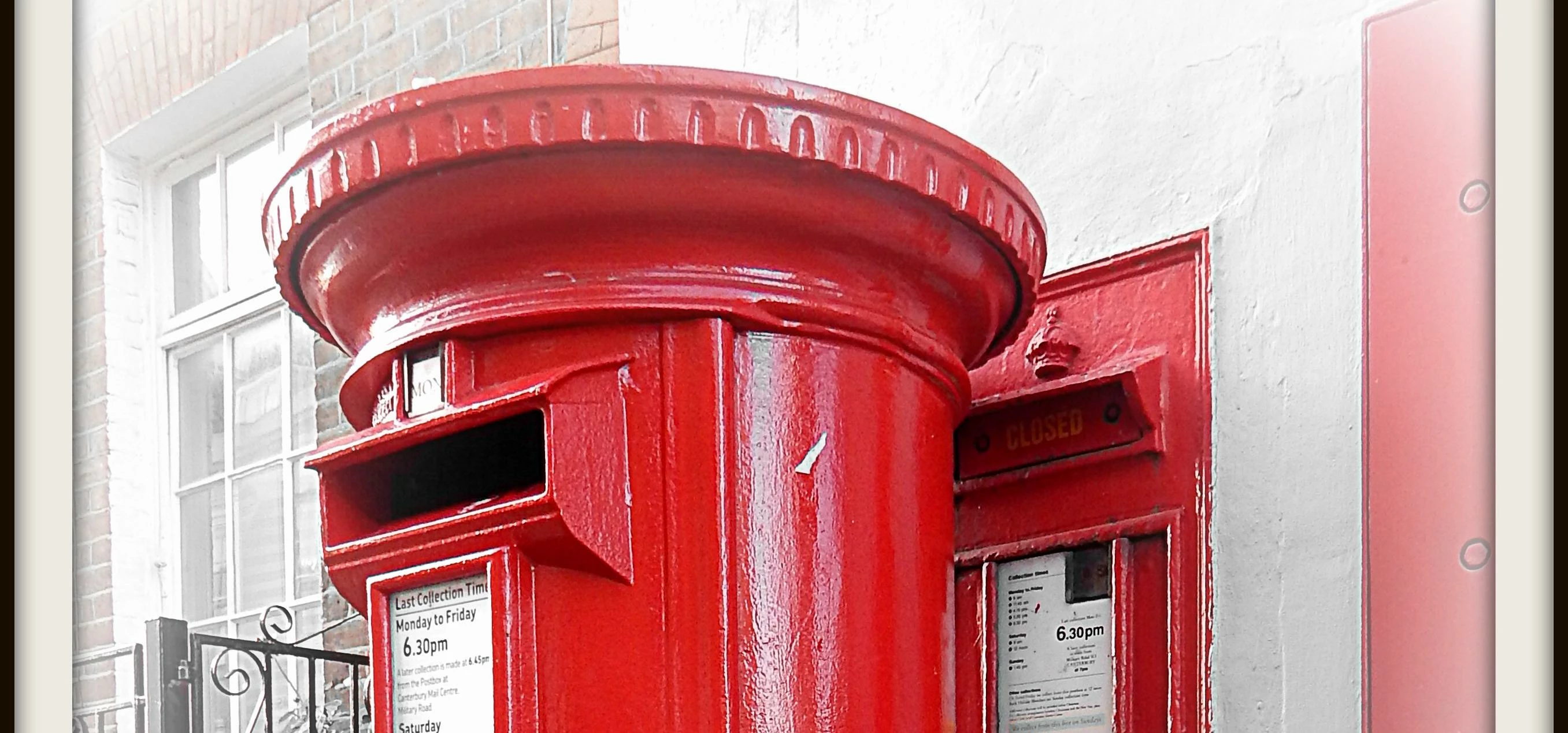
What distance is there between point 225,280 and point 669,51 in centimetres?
257

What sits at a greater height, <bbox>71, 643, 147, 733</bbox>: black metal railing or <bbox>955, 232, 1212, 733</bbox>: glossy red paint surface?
<bbox>955, 232, 1212, 733</bbox>: glossy red paint surface

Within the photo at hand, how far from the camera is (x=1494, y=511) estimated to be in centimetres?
187

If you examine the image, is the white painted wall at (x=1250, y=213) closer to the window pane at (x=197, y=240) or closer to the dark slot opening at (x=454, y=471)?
the dark slot opening at (x=454, y=471)

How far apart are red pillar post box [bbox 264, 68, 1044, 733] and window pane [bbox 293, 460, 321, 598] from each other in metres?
2.99

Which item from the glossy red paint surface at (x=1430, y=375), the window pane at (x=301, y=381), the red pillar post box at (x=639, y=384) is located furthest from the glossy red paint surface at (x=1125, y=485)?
the window pane at (x=301, y=381)

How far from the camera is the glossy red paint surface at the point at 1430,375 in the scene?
187 centimetres

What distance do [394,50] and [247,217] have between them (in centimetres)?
115

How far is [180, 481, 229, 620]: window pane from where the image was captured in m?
4.92

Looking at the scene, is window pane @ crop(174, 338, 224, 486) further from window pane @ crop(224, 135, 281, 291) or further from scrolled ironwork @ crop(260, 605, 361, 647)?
scrolled ironwork @ crop(260, 605, 361, 647)

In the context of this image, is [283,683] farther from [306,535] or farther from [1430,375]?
[1430,375]

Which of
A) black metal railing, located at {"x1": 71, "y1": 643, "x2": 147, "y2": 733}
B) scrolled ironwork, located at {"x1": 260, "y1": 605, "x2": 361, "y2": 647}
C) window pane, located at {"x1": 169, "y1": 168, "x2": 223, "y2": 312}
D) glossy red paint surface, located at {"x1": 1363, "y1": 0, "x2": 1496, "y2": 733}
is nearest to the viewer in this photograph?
glossy red paint surface, located at {"x1": 1363, "y1": 0, "x2": 1496, "y2": 733}

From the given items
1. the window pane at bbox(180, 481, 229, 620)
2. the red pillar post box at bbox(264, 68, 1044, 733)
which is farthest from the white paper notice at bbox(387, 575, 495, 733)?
the window pane at bbox(180, 481, 229, 620)

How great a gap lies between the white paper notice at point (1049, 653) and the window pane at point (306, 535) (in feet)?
9.27
